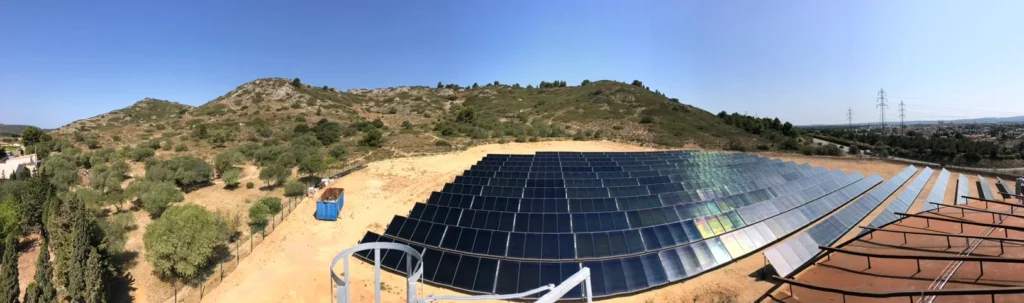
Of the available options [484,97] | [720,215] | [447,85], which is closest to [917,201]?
[720,215]

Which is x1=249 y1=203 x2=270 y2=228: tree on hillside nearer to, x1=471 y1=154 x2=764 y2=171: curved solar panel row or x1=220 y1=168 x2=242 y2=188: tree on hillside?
x1=220 y1=168 x2=242 y2=188: tree on hillside

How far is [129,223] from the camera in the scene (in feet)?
80.7

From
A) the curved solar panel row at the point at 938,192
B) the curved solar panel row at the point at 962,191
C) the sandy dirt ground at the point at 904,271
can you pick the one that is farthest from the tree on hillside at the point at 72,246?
the curved solar panel row at the point at 962,191

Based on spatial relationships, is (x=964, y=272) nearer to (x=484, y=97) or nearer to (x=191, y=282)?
(x=191, y=282)

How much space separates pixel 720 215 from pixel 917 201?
20.5 m

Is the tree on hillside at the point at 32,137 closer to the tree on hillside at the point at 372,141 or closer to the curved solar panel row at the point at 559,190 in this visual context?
the tree on hillside at the point at 372,141

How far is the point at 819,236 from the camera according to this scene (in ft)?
50.8

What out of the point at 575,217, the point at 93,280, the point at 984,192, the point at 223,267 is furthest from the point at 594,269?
the point at 984,192

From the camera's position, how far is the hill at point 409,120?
2453 inches

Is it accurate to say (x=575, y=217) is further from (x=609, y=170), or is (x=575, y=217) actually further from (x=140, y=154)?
(x=140, y=154)

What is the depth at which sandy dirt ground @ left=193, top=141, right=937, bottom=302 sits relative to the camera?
12641mm

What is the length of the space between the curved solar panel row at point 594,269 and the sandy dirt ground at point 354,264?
0.38m

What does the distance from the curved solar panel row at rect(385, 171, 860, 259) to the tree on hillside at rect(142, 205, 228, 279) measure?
896 centimetres

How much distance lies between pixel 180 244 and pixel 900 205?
39.0m
